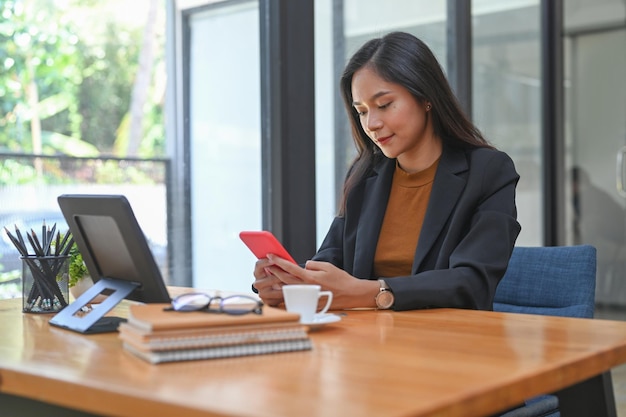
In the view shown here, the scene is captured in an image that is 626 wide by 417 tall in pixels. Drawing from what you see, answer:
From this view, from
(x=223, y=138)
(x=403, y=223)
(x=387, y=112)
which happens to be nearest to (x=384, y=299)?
(x=403, y=223)

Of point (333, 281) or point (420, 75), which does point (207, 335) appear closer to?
point (333, 281)

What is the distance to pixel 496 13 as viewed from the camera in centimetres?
443

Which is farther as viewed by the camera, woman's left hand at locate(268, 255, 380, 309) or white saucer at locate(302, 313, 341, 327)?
woman's left hand at locate(268, 255, 380, 309)

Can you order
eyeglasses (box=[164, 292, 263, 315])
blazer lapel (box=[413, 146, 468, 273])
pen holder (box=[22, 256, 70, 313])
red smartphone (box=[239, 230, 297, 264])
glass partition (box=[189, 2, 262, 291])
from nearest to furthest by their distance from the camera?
eyeglasses (box=[164, 292, 263, 315]) → red smartphone (box=[239, 230, 297, 264]) → pen holder (box=[22, 256, 70, 313]) → blazer lapel (box=[413, 146, 468, 273]) → glass partition (box=[189, 2, 262, 291])

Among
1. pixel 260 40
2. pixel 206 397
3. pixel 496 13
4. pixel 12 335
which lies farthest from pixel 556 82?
pixel 206 397

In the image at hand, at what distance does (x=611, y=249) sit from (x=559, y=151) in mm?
621

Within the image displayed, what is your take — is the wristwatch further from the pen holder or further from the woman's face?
the pen holder

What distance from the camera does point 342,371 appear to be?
120cm

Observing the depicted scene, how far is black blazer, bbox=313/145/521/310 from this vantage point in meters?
1.92

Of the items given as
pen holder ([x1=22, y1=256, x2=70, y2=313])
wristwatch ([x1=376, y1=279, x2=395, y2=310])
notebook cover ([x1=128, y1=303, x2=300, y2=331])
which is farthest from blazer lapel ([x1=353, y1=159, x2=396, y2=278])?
notebook cover ([x1=128, y1=303, x2=300, y2=331])

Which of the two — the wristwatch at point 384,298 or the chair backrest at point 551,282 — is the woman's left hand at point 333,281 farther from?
the chair backrest at point 551,282

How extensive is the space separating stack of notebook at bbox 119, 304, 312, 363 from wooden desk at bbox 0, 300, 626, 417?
2cm

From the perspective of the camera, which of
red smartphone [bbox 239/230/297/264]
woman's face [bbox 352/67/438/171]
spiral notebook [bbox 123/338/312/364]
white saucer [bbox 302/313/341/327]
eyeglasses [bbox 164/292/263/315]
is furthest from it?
woman's face [bbox 352/67/438/171]

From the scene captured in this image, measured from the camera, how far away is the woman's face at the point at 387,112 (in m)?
2.21
